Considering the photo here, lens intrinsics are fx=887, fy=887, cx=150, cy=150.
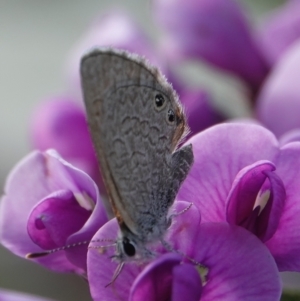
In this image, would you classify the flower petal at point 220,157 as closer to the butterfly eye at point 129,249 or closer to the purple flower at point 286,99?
the butterfly eye at point 129,249

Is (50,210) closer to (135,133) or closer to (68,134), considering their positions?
(135,133)

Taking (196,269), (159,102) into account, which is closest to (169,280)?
(196,269)

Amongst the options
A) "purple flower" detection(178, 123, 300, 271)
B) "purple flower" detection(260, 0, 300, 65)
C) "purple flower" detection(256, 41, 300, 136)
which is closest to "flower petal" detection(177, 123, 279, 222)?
"purple flower" detection(178, 123, 300, 271)

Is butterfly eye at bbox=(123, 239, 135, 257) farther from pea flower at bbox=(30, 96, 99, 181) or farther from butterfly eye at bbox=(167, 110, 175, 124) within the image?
pea flower at bbox=(30, 96, 99, 181)

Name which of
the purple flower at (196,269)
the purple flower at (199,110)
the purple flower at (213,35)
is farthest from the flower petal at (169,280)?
the purple flower at (213,35)

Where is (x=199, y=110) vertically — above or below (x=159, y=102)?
below

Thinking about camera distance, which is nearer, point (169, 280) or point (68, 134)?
point (169, 280)
